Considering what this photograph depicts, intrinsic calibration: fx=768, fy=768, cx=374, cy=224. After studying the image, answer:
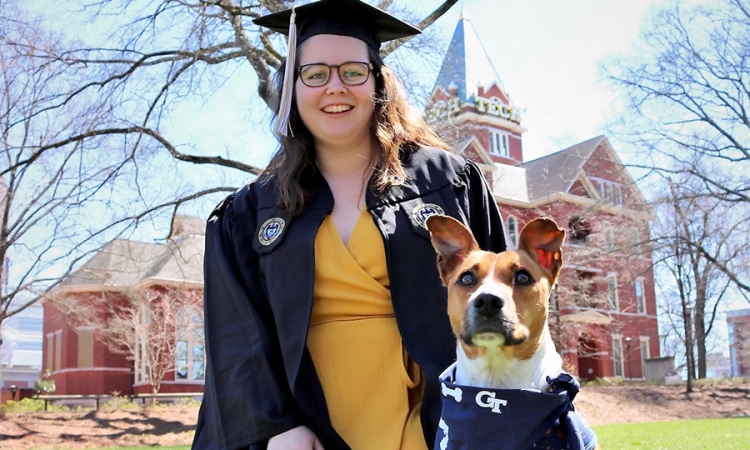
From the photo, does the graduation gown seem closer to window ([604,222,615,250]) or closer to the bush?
the bush

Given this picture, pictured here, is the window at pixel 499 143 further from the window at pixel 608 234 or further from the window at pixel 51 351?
the window at pixel 51 351

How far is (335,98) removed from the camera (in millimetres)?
3254

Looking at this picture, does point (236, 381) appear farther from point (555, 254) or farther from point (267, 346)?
point (555, 254)

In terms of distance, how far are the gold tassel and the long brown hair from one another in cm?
5

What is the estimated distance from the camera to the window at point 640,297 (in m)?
40.9

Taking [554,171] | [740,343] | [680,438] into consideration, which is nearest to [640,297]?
[554,171]

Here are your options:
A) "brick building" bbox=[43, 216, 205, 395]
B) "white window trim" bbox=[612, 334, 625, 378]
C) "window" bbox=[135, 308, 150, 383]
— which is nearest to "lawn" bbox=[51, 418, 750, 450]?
"window" bbox=[135, 308, 150, 383]

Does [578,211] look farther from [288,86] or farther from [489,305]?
[489,305]

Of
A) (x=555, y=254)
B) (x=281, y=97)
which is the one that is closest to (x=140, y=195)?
(x=281, y=97)

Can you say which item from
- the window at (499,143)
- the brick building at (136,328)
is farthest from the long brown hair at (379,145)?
the window at (499,143)

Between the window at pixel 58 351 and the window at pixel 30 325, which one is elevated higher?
the window at pixel 30 325

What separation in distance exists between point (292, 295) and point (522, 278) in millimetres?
888

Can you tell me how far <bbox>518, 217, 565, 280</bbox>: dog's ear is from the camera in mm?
Answer: 2839

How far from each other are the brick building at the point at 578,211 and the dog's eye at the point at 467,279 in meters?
13.1
